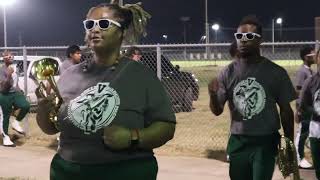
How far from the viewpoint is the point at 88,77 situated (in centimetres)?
304

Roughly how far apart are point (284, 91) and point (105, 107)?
2127 millimetres

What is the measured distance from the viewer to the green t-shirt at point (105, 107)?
2.92 metres

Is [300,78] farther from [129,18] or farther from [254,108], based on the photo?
[129,18]

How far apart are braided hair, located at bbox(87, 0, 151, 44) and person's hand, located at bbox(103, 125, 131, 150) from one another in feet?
1.80

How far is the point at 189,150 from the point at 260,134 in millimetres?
5271

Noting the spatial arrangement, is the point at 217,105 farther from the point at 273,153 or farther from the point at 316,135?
the point at 316,135

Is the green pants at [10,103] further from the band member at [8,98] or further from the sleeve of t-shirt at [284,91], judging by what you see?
the sleeve of t-shirt at [284,91]

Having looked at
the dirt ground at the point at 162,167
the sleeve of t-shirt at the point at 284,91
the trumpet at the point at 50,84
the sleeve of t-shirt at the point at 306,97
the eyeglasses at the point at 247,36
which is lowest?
the dirt ground at the point at 162,167

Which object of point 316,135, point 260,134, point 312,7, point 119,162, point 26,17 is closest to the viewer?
point 119,162

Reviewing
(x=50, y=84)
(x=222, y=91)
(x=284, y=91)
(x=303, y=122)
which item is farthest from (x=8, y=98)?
(x=50, y=84)

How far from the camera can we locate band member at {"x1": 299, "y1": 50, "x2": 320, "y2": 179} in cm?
571

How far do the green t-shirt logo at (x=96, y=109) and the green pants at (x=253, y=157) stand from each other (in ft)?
6.70

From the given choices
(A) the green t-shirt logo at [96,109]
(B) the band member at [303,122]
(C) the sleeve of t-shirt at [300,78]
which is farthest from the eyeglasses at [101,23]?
(C) the sleeve of t-shirt at [300,78]

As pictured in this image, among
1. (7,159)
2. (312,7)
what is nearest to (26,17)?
(312,7)
